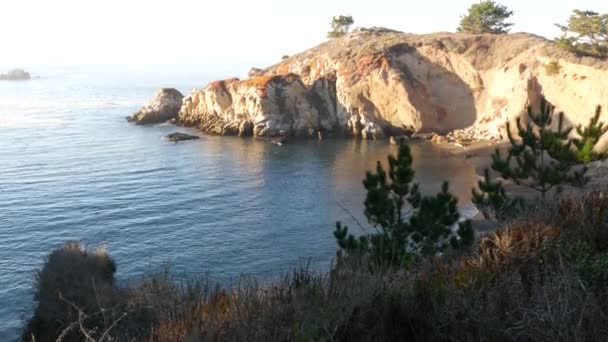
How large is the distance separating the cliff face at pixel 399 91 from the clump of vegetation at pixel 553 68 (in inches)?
72.7

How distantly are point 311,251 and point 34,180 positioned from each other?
87.4 ft

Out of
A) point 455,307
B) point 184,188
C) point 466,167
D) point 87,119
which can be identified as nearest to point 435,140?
point 466,167

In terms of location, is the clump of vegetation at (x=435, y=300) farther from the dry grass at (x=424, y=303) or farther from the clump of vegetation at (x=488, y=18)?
the clump of vegetation at (x=488, y=18)

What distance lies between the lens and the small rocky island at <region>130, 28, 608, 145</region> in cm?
6044

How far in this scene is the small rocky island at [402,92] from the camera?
6044cm

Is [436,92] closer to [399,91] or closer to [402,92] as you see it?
[402,92]

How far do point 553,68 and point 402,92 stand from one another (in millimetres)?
16550

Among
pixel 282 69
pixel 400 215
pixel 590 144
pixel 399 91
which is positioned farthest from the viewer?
pixel 282 69

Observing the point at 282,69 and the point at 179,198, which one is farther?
the point at 282,69

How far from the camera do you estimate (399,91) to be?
214 ft

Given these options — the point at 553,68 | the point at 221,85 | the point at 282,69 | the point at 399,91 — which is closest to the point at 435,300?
the point at 553,68

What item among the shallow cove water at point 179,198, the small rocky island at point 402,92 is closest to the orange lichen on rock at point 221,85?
the small rocky island at point 402,92

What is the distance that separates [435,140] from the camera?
61.6 meters

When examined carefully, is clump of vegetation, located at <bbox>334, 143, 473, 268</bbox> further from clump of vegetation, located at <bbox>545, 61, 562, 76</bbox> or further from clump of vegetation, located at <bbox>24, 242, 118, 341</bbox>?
clump of vegetation, located at <bbox>545, 61, 562, 76</bbox>
